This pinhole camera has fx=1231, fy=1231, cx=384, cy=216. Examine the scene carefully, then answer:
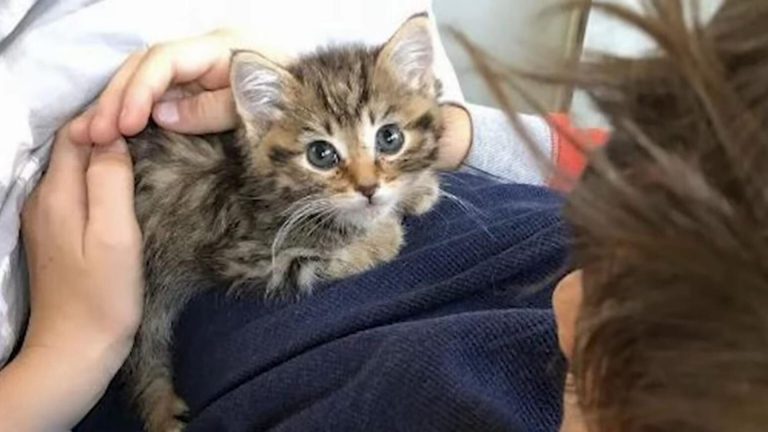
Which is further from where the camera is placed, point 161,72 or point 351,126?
point 351,126

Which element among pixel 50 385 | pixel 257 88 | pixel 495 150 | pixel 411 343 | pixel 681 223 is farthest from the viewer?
pixel 495 150

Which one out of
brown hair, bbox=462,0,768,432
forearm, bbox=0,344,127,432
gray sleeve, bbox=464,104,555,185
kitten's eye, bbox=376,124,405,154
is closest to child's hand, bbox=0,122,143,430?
forearm, bbox=0,344,127,432

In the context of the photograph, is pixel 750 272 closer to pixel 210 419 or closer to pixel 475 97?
pixel 210 419

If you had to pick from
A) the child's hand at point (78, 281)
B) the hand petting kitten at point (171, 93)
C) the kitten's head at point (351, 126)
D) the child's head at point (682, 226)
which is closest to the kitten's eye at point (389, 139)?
the kitten's head at point (351, 126)

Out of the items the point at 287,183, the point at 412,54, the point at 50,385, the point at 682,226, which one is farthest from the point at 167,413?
the point at 682,226

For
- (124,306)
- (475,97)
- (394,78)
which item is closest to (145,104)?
(124,306)

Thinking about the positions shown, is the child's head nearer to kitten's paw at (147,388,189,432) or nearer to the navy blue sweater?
the navy blue sweater

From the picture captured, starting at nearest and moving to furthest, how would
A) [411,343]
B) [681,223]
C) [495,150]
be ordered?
[681,223], [411,343], [495,150]

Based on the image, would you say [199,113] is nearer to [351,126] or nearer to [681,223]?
[351,126]
